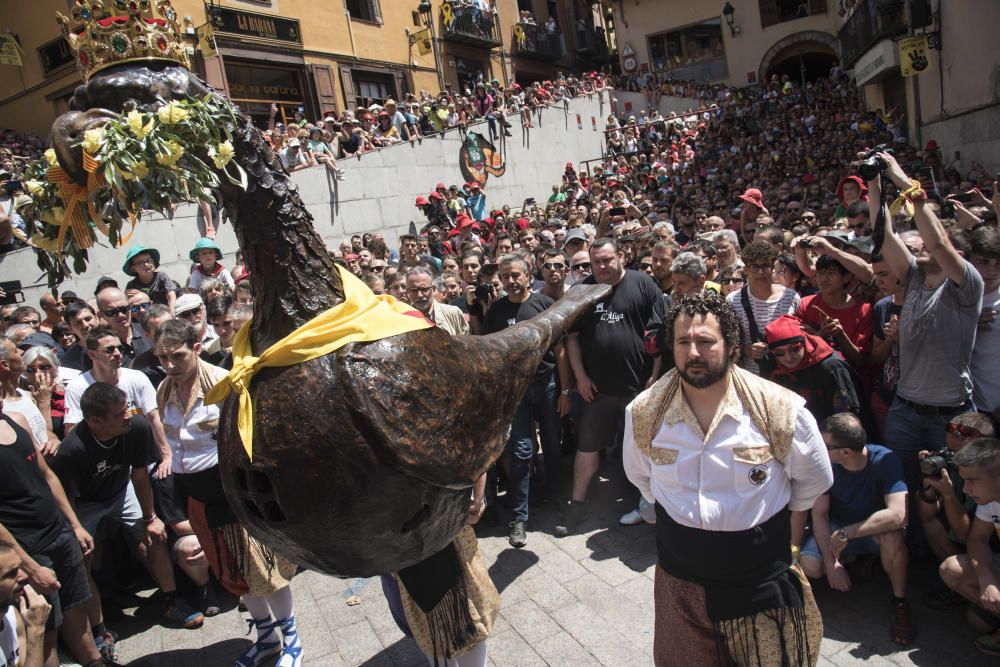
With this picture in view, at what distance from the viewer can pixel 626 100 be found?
26969mm

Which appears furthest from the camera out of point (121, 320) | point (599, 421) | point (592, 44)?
point (592, 44)

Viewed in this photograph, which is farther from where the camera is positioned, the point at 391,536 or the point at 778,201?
the point at 778,201

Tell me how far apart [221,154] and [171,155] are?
134mm

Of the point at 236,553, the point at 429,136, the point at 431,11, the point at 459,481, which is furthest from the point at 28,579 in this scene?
the point at 431,11

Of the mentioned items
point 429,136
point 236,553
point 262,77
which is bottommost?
point 236,553

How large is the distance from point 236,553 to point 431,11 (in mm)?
22992

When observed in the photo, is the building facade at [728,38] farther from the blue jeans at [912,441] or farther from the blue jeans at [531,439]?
the blue jeans at [912,441]

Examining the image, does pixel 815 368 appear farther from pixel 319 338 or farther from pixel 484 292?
pixel 319 338

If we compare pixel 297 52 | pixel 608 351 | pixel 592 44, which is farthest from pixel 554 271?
pixel 592 44

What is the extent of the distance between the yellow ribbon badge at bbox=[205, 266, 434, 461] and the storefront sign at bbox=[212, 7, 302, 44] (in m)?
17.0

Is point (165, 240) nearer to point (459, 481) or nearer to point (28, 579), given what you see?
point (28, 579)

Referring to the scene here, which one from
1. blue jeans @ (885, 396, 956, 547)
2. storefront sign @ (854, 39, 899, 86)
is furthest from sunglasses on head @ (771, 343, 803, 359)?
storefront sign @ (854, 39, 899, 86)

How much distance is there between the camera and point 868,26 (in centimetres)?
1686

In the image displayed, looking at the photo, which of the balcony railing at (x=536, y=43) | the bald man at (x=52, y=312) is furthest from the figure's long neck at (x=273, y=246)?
the balcony railing at (x=536, y=43)
